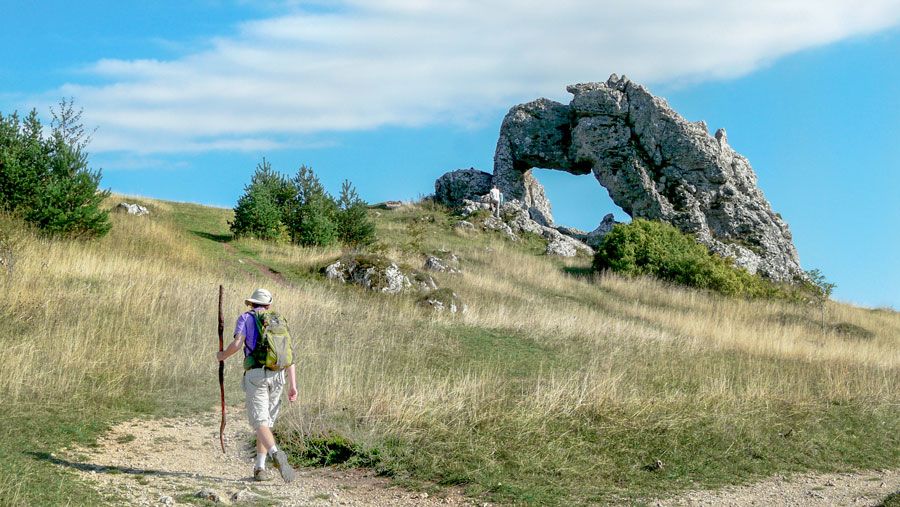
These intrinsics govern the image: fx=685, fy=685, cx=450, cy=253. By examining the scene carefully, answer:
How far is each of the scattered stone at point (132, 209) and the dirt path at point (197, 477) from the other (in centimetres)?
1768

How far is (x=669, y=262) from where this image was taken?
89.6ft

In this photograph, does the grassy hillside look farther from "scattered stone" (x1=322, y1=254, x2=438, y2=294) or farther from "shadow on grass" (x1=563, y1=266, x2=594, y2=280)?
"shadow on grass" (x1=563, y1=266, x2=594, y2=280)

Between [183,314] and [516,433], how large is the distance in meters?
7.29

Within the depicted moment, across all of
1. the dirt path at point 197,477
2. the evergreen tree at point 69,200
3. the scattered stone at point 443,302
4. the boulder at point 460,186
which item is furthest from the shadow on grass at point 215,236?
the boulder at point 460,186

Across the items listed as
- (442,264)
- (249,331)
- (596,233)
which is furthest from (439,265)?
(249,331)

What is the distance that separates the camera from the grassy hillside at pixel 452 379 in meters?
7.46

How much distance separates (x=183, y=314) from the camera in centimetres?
1255

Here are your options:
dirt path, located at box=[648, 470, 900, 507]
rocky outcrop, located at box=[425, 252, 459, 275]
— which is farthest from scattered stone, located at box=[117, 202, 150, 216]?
dirt path, located at box=[648, 470, 900, 507]

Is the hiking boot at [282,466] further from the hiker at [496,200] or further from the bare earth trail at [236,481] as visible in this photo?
the hiker at [496,200]

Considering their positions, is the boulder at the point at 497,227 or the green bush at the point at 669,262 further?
the boulder at the point at 497,227

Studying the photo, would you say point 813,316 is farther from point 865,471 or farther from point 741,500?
point 741,500

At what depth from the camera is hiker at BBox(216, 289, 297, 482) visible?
20.7ft

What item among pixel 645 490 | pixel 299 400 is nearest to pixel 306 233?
pixel 299 400

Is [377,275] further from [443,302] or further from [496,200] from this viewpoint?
[496,200]
